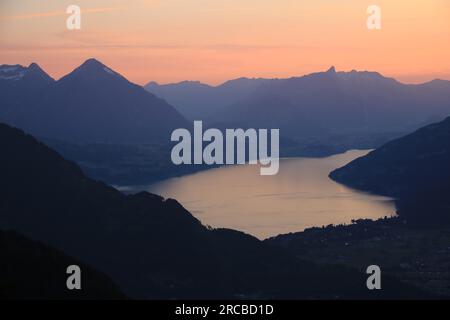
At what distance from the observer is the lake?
124 metres

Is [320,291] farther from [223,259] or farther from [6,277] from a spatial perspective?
[6,277]

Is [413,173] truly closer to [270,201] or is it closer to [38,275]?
[270,201]

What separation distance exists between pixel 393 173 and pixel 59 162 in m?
111

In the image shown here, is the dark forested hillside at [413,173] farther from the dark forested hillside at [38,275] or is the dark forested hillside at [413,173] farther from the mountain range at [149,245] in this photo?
the dark forested hillside at [38,275]

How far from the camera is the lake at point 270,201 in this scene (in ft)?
406

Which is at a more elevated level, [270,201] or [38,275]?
[270,201]

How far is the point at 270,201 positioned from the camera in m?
146

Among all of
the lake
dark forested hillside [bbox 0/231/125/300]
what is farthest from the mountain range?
the lake

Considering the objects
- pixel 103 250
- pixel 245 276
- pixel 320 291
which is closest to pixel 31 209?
pixel 103 250

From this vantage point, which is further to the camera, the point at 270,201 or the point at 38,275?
the point at 270,201

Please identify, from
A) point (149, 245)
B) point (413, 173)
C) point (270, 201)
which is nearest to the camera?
point (149, 245)

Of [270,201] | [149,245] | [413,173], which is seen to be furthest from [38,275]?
[413,173]

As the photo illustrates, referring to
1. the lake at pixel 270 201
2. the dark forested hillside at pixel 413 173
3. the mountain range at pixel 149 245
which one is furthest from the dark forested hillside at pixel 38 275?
the dark forested hillside at pixel 413 173

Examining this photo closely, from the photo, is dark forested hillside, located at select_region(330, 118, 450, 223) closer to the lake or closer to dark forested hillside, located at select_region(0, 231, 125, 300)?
the lake
